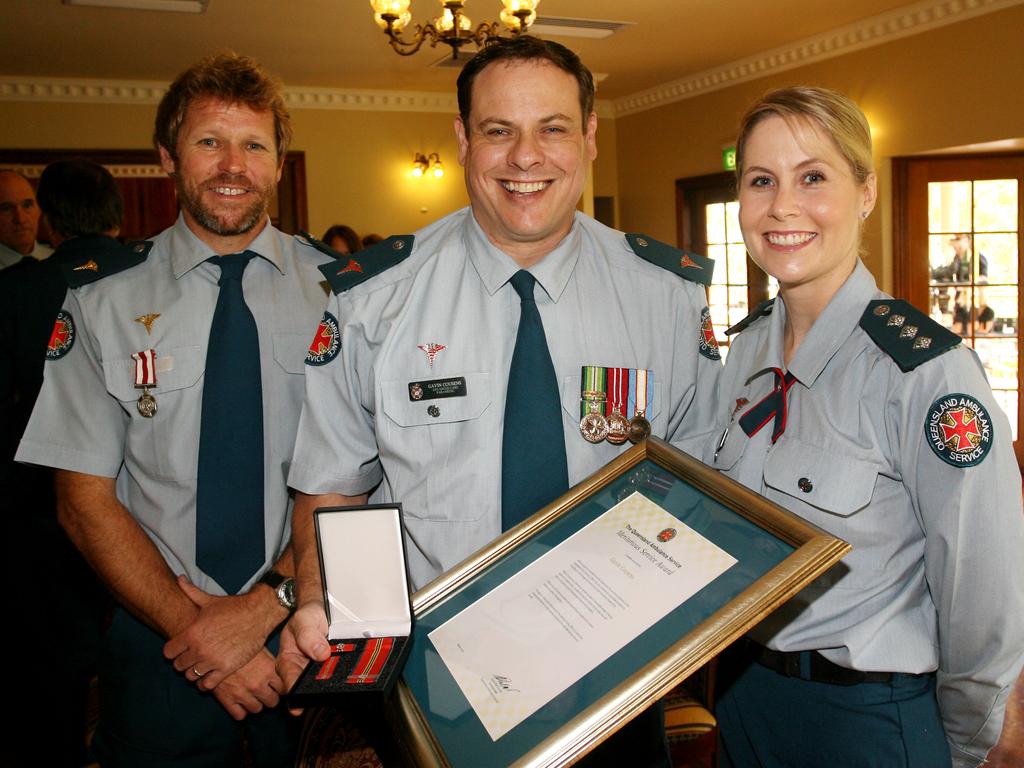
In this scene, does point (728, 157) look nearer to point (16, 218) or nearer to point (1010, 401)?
point (1010, 401)

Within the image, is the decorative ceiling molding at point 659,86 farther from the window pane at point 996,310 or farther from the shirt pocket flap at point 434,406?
the shirt pocket flap at point 434,406

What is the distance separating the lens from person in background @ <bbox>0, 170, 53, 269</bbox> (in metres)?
3.86

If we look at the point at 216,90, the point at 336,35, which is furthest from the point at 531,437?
the point at 336,35

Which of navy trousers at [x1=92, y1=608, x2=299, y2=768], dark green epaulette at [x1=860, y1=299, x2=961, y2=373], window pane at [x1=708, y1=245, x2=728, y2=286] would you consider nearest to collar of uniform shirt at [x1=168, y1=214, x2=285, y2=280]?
navy trousers at [x1=92, y1=608, x2=299, y2=768]

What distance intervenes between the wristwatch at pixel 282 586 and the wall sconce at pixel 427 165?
7.73 meters

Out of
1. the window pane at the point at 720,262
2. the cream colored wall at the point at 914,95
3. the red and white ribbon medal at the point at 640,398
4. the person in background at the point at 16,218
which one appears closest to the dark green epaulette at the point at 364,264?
the red and white ribbon medal at the point at 640,398

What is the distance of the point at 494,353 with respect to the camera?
1489mm

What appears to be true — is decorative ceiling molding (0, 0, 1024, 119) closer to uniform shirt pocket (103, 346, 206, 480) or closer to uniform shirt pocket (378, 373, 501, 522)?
uniform shirt pocket (378, 373, 501, 522)

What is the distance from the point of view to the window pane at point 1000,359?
256 inches

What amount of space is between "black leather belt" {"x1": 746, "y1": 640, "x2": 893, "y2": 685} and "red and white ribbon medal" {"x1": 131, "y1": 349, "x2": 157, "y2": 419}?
124 cm

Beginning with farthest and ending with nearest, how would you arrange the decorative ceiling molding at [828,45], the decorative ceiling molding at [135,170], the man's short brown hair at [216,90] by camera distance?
the decorative ceiling molding at [135,170] → the decorative ceiling molding at [828,45] → the man's short brown hair at [216,90]

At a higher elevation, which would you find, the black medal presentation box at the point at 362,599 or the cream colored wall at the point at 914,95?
the cream colored wall at the point at 914,95

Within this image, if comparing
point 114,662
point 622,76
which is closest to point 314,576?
point 114,662

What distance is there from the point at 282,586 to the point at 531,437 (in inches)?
25.9
